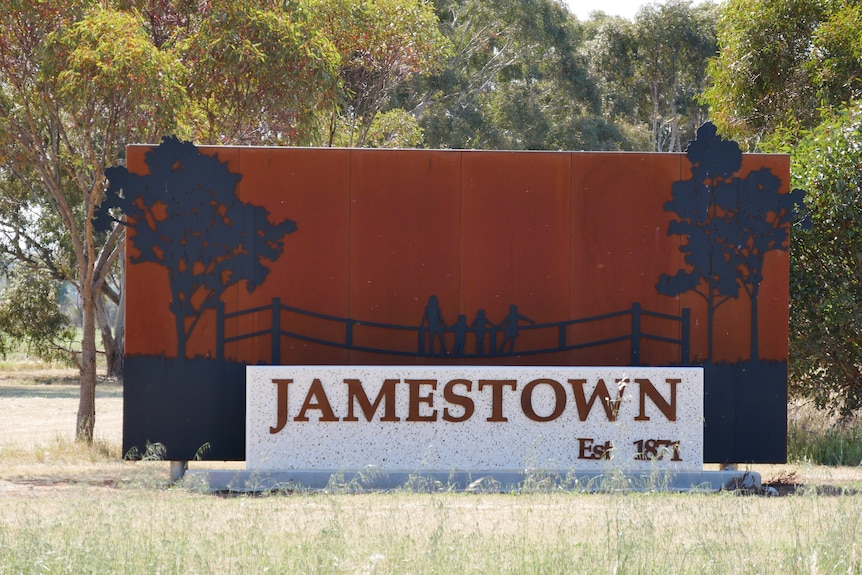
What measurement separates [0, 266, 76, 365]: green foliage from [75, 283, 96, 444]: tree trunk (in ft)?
74.9

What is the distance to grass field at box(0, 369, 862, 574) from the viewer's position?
6371mm

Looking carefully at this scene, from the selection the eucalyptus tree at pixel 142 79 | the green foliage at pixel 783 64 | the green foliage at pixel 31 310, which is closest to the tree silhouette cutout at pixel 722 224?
the eucalyptus tree at pixel 142 79

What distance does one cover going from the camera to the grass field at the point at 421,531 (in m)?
6.37

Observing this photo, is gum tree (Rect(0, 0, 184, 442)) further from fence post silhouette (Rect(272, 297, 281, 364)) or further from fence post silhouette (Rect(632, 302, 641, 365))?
fence post silhouette (Rect(632, 302, 641, 365))

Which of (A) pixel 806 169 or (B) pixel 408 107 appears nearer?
(A) pixel 806 169

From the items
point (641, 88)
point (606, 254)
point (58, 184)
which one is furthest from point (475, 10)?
point (606, 254)

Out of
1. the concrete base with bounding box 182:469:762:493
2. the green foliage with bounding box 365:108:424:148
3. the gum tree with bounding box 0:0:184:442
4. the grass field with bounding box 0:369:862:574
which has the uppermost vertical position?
the green foliage with bounding box 365:108:424:148

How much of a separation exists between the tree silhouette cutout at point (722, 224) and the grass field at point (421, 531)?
1.98 m

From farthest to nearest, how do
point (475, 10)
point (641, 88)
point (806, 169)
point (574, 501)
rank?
1. point (641, 88)
2. point (475, 10)
3. point (806, 169)
4. point (574, 501)

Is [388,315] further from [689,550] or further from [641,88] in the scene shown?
[641,88]

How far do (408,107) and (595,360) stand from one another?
23668mm

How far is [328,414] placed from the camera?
10.3 meters

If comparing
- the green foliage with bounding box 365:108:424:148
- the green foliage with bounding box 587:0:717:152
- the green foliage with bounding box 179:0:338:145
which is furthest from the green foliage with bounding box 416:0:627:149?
the green foliage with bounding box 179:0:338:145

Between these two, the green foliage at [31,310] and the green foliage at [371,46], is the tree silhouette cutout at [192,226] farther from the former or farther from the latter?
the green foliage at [31,310]
